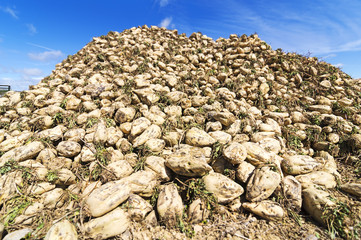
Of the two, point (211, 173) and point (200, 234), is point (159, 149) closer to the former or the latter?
point (211, 173)

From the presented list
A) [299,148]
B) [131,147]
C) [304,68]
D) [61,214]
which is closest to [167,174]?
[131,147]

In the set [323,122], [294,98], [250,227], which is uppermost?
[294,98]

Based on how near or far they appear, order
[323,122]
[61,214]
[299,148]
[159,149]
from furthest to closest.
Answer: [323,122] → [299,148] → [159,149] → [61,214]

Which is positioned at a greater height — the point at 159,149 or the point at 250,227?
the point at 159,149

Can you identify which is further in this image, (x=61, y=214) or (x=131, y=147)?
(x=131, y=147)

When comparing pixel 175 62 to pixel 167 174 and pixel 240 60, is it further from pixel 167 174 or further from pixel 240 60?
pixel 167 174

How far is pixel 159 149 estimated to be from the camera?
10.7 feet

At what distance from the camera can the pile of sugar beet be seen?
2.32 m

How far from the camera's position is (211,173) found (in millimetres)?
2787

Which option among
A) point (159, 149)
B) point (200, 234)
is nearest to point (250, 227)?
point (200, 234)

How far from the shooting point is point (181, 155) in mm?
2805

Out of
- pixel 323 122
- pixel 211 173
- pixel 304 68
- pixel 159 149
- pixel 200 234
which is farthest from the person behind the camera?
pixel 304 68

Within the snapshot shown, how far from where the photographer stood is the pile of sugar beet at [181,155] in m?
2.32

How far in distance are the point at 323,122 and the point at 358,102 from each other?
7.11 ft
